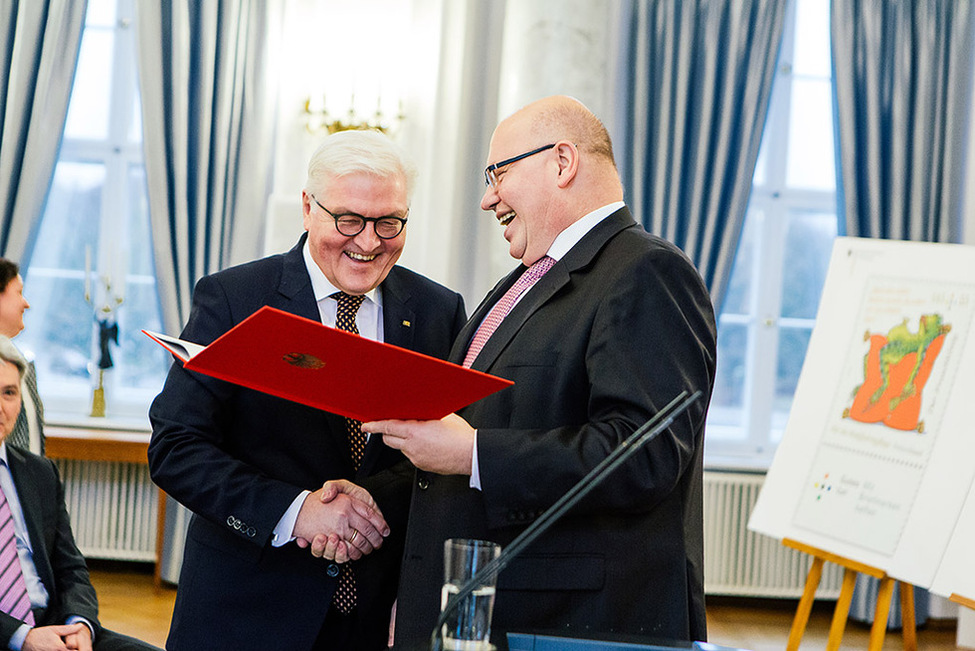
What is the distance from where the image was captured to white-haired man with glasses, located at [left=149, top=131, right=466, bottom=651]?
2072 mm

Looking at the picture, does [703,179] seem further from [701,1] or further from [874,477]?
[874,477]

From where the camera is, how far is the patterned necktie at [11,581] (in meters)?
2.49

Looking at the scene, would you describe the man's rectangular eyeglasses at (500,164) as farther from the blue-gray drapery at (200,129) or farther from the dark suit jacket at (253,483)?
the blue-gray drapery at (200,129)

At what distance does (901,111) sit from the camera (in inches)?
237

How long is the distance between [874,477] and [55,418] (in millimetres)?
4683

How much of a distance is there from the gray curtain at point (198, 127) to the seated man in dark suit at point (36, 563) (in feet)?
10.4

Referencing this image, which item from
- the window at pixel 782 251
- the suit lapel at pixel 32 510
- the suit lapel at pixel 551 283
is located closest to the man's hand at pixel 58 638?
the suit lapel at pixel 32 510

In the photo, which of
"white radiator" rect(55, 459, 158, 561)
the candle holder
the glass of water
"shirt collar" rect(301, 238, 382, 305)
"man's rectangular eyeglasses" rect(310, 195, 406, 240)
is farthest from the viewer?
"white radiator" rect(55, 459, 158, 561)

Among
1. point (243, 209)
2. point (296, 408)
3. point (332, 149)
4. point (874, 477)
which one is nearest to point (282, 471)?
point (296, 408)

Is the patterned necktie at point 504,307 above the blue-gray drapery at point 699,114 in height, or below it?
below

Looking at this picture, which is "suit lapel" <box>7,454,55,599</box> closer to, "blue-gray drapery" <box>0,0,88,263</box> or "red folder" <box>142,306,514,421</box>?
"red folder" <box>142,306,514,421</box>

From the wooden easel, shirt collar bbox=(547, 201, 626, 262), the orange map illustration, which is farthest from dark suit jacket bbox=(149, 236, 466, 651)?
the orange map illustration

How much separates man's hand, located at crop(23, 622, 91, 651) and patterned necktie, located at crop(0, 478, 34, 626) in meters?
0.05

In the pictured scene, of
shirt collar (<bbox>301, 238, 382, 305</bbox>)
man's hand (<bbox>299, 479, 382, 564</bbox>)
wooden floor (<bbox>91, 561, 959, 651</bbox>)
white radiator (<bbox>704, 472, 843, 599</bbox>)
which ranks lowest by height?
wooden floor (<bbox>91, 561, 959, 651</bbox>)
